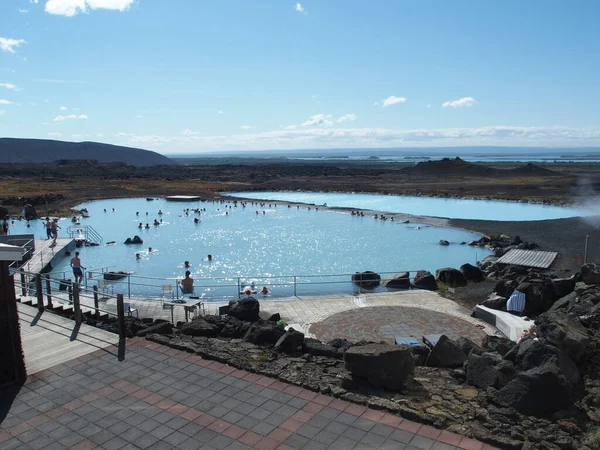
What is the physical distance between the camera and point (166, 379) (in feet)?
21.6

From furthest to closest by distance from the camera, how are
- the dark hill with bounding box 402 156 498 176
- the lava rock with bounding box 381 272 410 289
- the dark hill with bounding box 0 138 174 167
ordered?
1. the dark hill with bounding box 0 138 174 167
2. the dark hill with bounding box 402 156 498 176
3. the lava rock with bounding box 381 272 410 289

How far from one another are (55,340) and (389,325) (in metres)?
7.96

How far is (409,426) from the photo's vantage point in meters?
5.36

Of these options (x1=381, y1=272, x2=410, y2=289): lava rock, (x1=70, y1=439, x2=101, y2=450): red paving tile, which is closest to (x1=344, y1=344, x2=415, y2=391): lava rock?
(x1=70, y1=439, x2=101, y2=450): red paving tile

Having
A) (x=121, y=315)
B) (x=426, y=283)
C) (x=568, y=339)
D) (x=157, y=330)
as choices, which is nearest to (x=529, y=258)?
(x=426, y=283)

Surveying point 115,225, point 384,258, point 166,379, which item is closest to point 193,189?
point 115,225

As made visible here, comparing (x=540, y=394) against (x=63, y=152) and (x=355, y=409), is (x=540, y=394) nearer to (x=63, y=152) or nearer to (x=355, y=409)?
(x=355, y=409)

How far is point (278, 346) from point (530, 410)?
3855mm

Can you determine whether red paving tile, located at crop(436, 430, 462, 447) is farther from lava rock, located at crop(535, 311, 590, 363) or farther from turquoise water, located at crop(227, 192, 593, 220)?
turquoise water, located at crop(227, 192, 593, 220)

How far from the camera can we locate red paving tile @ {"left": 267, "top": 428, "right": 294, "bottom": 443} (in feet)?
17.1

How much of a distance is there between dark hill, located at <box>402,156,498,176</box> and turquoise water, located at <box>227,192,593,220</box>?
3470 centimetres

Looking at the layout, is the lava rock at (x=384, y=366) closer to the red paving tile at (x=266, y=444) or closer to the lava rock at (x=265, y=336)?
the red paving tile at (x=266, y=444)

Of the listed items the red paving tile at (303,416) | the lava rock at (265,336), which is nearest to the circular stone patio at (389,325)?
the lava rock at (265,336)

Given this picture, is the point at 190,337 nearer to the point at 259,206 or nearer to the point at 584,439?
the point at 584,439
